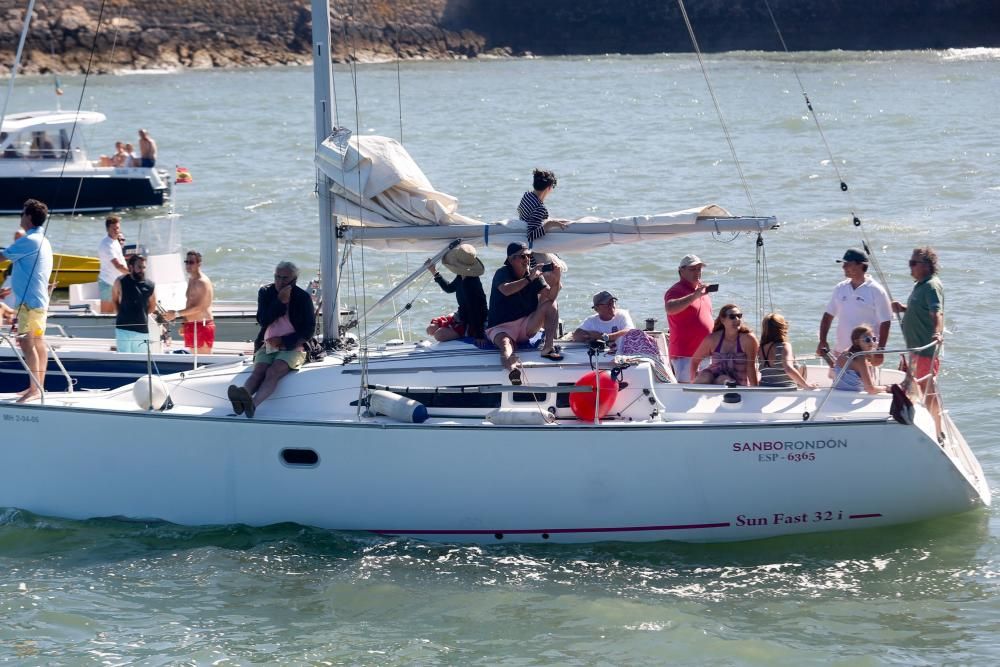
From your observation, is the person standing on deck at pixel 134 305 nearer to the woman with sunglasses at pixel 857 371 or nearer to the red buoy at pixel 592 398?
the red buoy at pixel 592 398

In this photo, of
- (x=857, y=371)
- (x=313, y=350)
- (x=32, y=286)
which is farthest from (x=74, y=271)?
(x=857, y=371)

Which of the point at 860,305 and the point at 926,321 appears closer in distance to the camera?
the point at 926,321

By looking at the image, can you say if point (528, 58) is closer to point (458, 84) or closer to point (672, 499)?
point (458, 84)

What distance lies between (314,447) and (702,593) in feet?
9.06

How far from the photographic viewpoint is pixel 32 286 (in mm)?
9953

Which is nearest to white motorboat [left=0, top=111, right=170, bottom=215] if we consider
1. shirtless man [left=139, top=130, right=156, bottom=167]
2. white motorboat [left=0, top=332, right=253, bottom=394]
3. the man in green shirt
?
shirtless man [left=139, top=130, right=156, bottom=167]

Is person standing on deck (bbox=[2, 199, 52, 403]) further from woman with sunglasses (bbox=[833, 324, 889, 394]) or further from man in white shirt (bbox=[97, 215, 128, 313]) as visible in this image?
woman with sunglasses (bbox=[833, 324, 889, 394])

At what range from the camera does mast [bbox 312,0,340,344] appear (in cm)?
938

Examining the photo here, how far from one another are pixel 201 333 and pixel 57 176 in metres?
15.4

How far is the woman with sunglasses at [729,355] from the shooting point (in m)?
9.68

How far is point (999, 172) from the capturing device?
27609 mm

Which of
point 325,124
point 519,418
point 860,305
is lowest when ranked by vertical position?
point 519,418

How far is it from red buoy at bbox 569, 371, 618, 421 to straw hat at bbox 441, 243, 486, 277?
3.66 ft

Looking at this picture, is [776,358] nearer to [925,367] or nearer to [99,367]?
[925,367]
